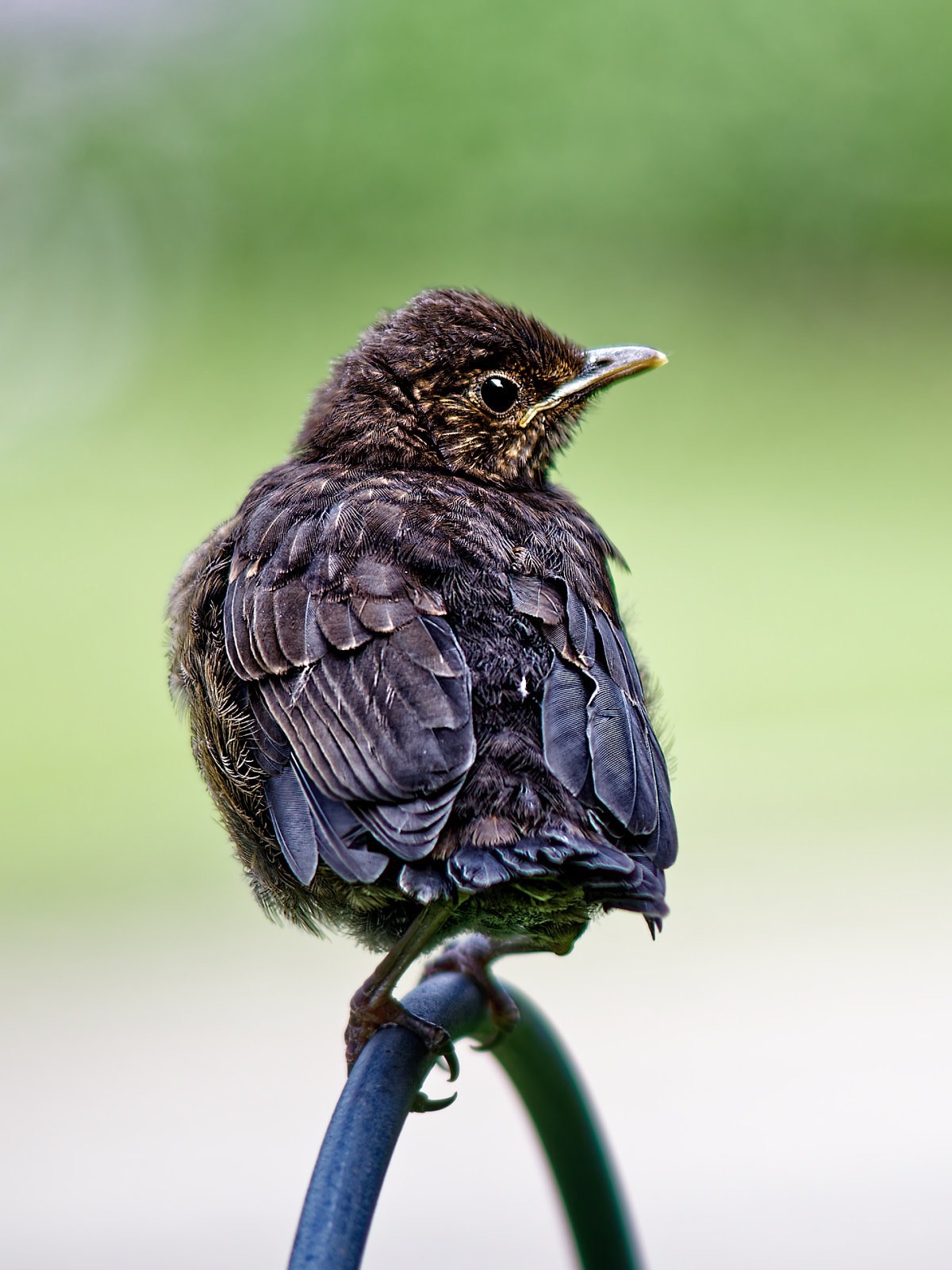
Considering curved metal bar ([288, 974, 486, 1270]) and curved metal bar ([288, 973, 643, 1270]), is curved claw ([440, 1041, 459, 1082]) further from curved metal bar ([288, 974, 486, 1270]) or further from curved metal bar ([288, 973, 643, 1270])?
curved metal bar ([288, 974, 486, 1270])

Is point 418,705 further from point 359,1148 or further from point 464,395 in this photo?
point 464,395

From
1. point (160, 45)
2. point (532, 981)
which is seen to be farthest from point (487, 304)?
point (160, 45)

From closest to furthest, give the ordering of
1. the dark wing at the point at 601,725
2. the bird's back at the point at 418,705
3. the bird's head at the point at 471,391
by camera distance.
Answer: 1. the bird's back at the point at 418,705
2. the dark wing at the point at 601,725
3. the bird's head at the point at 471,391

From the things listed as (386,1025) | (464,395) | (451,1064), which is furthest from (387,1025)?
(464,395)

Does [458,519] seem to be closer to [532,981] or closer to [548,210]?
[532,981]

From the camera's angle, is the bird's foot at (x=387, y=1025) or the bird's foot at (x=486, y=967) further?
the bird's foot at (x=486, y=967)

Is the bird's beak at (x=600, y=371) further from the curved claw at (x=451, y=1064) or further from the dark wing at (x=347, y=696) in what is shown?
the curved claw at (x=451, y=1064)

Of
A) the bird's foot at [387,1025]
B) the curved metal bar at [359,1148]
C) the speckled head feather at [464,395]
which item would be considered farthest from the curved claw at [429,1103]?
the speckled head feather at [464,395]
